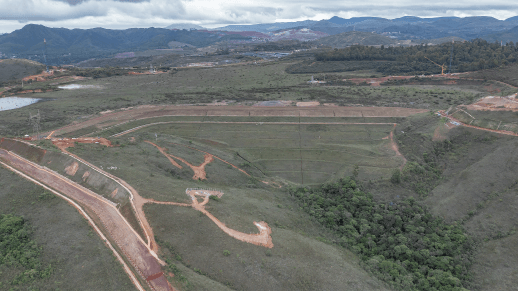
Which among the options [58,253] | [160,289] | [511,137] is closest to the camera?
[160,289]

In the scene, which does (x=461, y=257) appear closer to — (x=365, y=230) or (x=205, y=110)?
(x=365, y=230)

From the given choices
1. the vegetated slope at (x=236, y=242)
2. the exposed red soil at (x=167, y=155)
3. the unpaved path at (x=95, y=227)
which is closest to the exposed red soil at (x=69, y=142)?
the vegetated slope at (x=236, y=242)

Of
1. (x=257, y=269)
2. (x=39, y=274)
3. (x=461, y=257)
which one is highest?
(x=39, y=274)

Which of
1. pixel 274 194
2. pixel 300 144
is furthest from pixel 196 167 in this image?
pixel 300 144

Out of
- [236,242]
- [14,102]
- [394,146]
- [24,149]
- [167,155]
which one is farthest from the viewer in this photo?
[14,102]

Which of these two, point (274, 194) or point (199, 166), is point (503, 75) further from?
point (199, 166)

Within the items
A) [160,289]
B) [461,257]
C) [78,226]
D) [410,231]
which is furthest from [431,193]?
[78,226]

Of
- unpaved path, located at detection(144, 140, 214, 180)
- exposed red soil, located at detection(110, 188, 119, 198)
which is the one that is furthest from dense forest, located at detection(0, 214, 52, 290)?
unpaved path, located at detection(144, 140, 214, 180)
